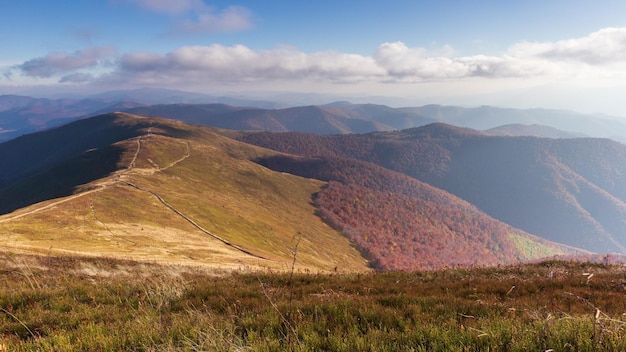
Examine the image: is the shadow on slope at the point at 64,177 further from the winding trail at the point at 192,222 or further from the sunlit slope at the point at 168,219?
the winding trail at the point at 192,222

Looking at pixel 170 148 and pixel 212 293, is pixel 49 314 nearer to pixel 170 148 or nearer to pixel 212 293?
pixel 212 293

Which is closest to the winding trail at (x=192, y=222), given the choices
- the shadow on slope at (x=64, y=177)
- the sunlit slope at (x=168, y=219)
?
the sunlit slope at (x=168, y=219)

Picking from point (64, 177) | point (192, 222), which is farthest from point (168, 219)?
point (64, 177)

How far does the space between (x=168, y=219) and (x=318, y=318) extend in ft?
246

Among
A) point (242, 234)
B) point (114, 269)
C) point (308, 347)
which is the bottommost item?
point (242, 234)

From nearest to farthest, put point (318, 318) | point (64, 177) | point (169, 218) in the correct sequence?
point (318, 318), point (169, 218), point (64, 177)

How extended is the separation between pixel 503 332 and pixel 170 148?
212918 mm

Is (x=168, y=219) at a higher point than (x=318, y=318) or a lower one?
lower

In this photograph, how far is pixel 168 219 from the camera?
74062mm

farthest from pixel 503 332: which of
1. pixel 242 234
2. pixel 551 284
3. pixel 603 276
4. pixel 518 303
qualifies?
pixel 242 234

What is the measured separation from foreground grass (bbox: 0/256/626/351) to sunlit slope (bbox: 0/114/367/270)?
81.4 inches

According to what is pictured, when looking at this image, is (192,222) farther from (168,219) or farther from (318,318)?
(318,318)

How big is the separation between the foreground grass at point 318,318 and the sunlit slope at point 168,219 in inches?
81.4

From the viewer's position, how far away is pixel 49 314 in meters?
8.34
